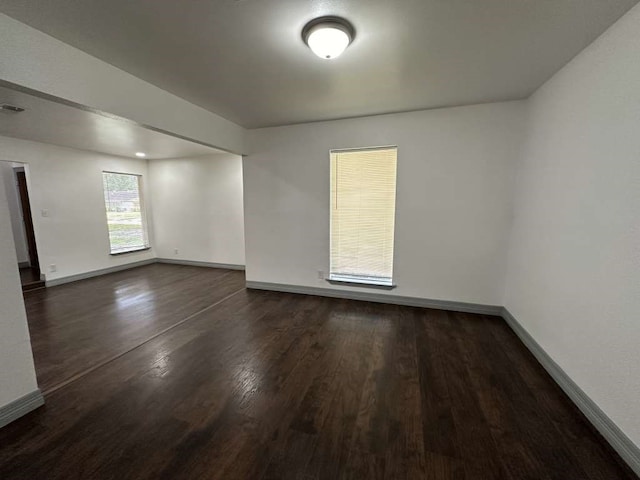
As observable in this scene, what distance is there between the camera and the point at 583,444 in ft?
5.21

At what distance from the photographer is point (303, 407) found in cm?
188

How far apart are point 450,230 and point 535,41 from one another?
201 centimetres

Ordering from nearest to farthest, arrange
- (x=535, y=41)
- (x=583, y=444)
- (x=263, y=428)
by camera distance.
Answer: (x=583, y=444), (x=263, y=428), (x=535, y=41)

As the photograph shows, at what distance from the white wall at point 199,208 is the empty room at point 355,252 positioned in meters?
1.52

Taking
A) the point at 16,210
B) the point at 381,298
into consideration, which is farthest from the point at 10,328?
→ the point at 16,210

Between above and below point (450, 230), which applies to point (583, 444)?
below

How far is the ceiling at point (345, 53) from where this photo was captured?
157cm

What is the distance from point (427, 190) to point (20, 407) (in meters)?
4.26

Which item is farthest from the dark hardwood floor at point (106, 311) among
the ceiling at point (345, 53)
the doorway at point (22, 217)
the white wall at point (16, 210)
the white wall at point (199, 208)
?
the ceiling at point (345, 53)

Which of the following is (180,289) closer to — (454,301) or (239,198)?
(239,198)

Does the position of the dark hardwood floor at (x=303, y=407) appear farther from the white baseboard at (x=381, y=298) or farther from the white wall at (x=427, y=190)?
the white wall at (x=427, y=190)

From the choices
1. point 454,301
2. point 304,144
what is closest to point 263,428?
point 454,301

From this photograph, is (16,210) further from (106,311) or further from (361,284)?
(361,284)

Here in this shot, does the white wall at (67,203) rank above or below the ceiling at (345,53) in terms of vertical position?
below
